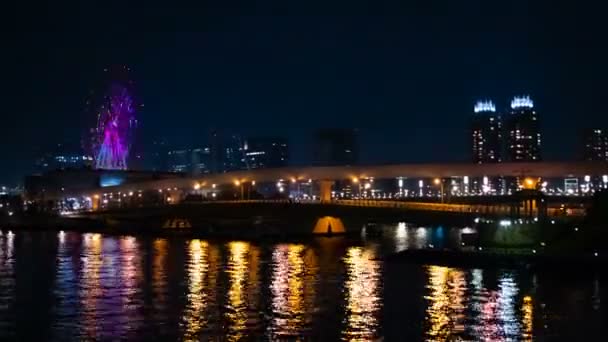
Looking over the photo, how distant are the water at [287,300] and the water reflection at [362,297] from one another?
3cm

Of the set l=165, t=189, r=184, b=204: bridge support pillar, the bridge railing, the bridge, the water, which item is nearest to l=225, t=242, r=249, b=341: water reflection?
the water

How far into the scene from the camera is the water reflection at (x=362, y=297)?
2097cm

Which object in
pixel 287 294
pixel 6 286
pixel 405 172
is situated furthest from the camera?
pixel 405 172

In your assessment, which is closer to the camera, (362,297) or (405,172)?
(362,297)

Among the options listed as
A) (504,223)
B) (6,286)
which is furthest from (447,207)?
(6,286)

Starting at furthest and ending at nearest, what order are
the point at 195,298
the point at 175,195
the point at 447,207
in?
the point at 175,195, the point at 447,207, the point at 195,298

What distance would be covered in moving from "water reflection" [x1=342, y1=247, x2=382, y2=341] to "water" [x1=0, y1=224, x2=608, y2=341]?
0.11 ft

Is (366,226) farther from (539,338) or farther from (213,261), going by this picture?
(539,338)

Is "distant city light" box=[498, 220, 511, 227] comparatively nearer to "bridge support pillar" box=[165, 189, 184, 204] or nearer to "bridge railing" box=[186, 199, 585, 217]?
"bridge railing" box=[186, 199, 585, 217]

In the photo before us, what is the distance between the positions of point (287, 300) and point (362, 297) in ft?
7.47

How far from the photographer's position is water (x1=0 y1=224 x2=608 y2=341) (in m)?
21.0

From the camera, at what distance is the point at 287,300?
26.3 meters

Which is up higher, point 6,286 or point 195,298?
point 6,286

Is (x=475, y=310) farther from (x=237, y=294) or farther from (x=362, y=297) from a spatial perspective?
(x=237, y=294)
